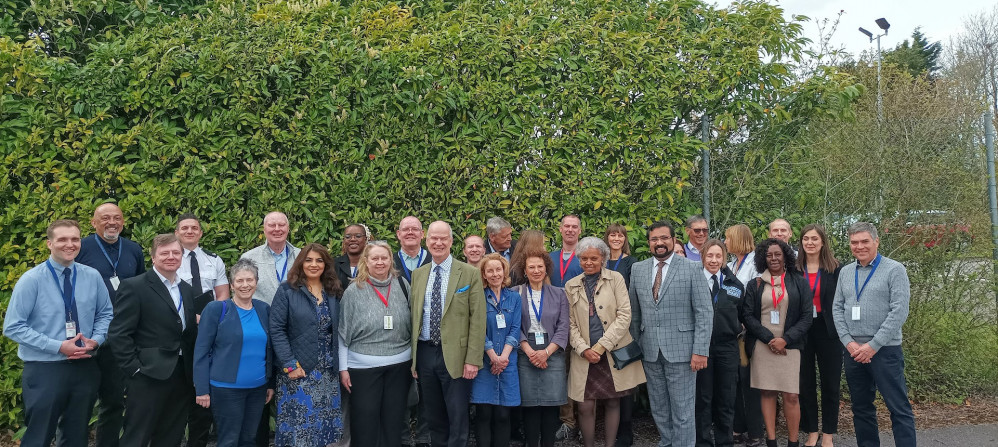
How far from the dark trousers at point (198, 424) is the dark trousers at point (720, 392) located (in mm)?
3872

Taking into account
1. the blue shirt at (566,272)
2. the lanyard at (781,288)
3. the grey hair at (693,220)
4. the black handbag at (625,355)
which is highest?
the grey hair at (693,220)

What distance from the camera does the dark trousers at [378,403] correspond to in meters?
5.20

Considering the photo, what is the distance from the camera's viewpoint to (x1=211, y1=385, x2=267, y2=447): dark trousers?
15.8 feet

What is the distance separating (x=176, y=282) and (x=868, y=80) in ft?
25.4

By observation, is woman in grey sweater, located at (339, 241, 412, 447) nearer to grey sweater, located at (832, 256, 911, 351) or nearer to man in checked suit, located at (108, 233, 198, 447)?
man in checked suit, located at (108, 233, 198, 447)

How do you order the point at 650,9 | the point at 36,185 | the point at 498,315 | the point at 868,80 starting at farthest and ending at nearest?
the point at 868,80, the point at 650,9, the point at 36,185, the point at 498,315

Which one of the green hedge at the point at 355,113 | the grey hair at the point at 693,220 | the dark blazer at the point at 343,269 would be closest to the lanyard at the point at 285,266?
the dark blazer at the point at 343,269

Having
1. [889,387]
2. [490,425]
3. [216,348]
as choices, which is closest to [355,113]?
[216,348]

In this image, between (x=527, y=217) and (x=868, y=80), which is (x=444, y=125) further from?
(x=868, y=80)

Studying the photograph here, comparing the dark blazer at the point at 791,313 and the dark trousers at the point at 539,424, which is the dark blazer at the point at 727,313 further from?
the dark trousers at the point at 539,424

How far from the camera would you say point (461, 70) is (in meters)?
6.50

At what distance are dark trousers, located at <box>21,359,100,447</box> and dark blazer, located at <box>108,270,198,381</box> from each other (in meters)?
0.47

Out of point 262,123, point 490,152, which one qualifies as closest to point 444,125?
point 490,152

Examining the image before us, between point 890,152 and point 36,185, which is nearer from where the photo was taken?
point 36,185
